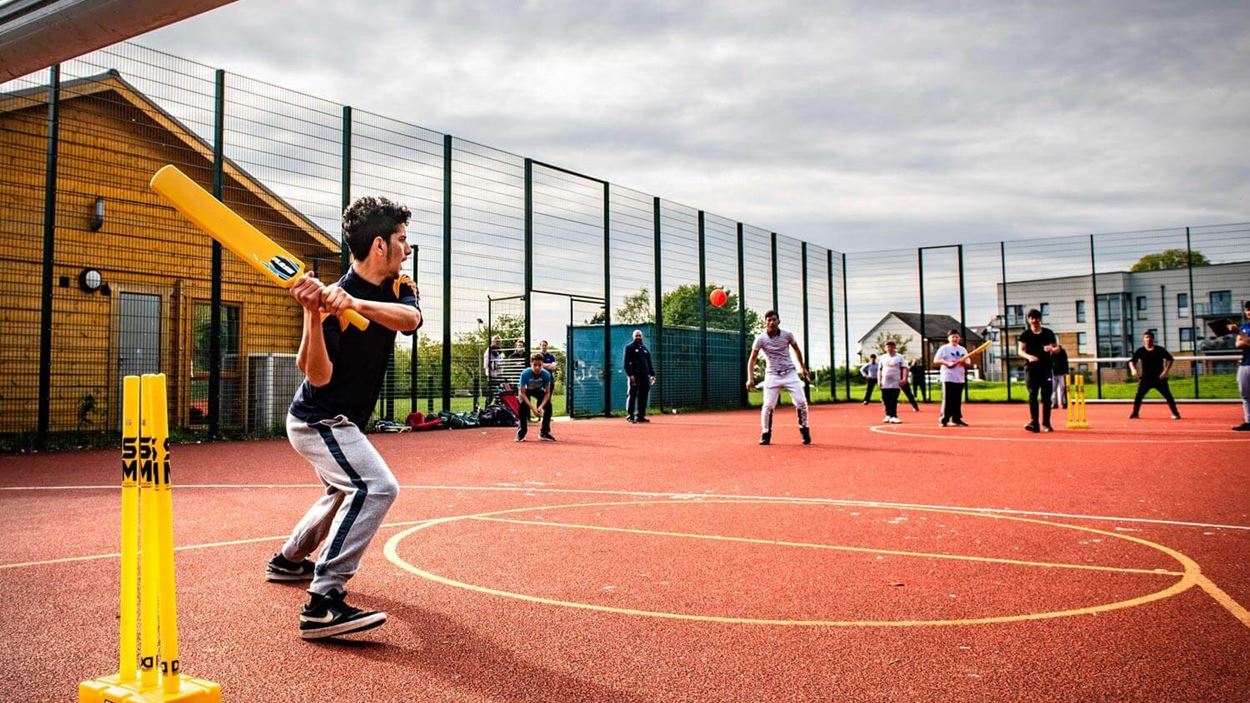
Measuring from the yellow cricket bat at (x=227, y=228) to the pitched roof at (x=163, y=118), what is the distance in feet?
36.6

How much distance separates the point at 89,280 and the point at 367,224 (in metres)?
12.8

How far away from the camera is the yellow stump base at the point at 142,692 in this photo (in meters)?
2.39

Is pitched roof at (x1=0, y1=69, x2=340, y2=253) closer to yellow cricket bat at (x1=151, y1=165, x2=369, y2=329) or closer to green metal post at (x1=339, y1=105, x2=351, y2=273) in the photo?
green metal post at (x1=339, y1=105, x2=351, y2=273)

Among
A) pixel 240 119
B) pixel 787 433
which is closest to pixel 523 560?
pixel 787 433

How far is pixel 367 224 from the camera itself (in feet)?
12.6

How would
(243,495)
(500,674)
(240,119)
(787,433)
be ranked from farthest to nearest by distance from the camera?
1. (787,433)
2. (240,119)
3. (243,495)
4. (500,674)

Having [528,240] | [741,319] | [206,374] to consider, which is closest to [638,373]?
[528,240]

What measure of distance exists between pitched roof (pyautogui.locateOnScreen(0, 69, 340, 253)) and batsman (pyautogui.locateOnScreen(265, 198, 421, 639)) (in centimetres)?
1089

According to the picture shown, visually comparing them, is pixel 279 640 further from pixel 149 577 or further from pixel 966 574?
pixel 966 574

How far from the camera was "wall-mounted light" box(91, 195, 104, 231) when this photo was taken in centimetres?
1322

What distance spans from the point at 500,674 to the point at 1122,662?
2235 millimetres

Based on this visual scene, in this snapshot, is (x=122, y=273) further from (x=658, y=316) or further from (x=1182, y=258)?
(x=1182, y=258)

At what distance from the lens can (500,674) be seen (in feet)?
10.00

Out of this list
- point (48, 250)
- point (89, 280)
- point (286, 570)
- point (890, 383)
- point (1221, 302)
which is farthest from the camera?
point (1221, 302)
